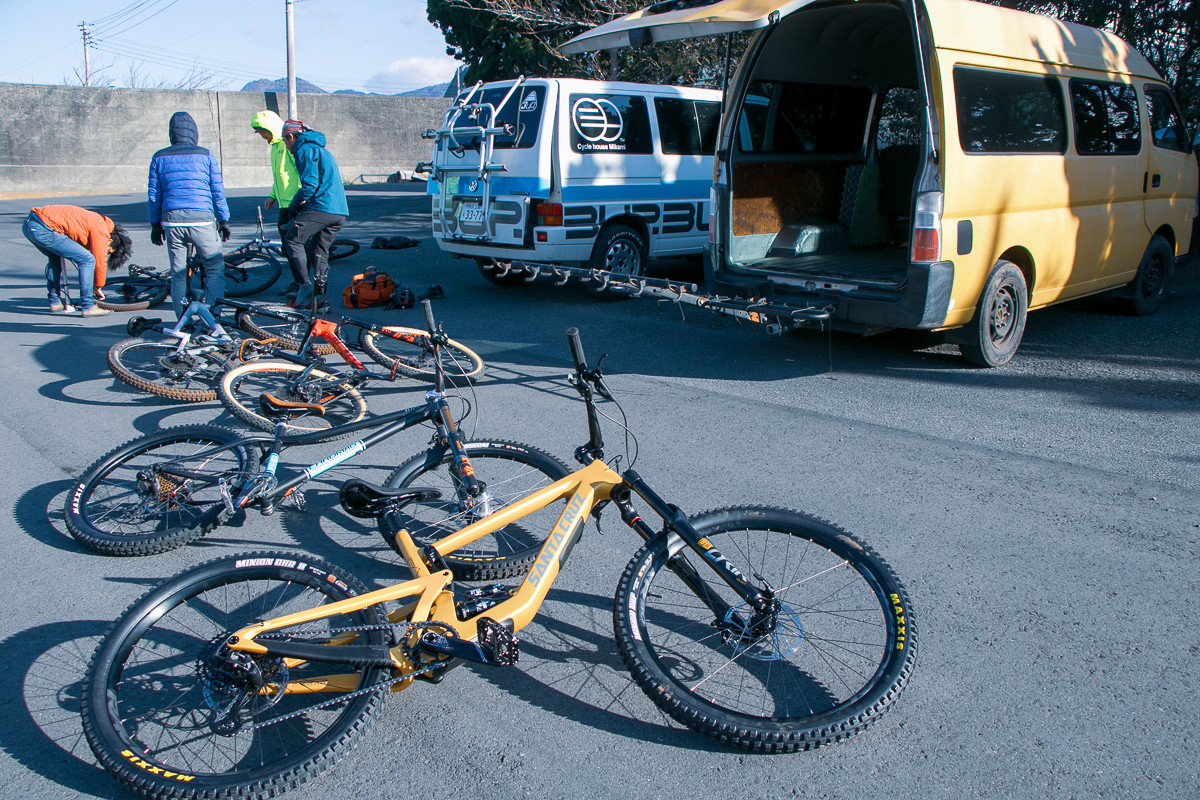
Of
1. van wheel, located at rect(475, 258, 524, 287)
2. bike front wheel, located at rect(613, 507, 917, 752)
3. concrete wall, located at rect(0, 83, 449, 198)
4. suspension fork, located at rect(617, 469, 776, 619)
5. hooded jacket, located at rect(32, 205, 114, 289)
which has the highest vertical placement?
concrete wall, located at rect(0, 83, 449, 198)

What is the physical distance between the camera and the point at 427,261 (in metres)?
12.6

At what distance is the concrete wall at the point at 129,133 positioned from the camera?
2670 cm

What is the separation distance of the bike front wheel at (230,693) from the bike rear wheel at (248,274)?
25.8 feet

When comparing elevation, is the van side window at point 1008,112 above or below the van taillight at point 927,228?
above

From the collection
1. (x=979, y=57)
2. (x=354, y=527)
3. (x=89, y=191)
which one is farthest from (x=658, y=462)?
(x=89, y=191)

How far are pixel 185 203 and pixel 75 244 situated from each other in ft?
7.48

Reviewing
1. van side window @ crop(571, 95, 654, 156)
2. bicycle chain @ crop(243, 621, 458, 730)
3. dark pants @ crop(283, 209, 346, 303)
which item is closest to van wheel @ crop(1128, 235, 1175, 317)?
van side window @ crop(571, 95, 654, 156)

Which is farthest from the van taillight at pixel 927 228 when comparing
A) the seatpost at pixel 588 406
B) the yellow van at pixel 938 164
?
the seatpost at pixel 588 406

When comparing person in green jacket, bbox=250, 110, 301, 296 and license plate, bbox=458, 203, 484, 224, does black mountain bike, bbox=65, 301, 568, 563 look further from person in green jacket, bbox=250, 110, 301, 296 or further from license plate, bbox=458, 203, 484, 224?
license plate, bbox=458, 203, 484, 224

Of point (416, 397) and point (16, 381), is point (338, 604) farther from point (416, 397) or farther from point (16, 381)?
point (16, 381)

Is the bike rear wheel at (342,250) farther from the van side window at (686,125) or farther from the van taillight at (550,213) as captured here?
the van side window at (686,125)

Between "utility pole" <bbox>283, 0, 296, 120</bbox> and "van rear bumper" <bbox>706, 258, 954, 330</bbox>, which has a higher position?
"utility pole" <bbox>283, 0, 296, 120</bbox>

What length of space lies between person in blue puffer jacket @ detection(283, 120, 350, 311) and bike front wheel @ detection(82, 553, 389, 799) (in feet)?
17.9

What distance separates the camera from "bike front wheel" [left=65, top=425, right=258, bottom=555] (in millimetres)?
3756
